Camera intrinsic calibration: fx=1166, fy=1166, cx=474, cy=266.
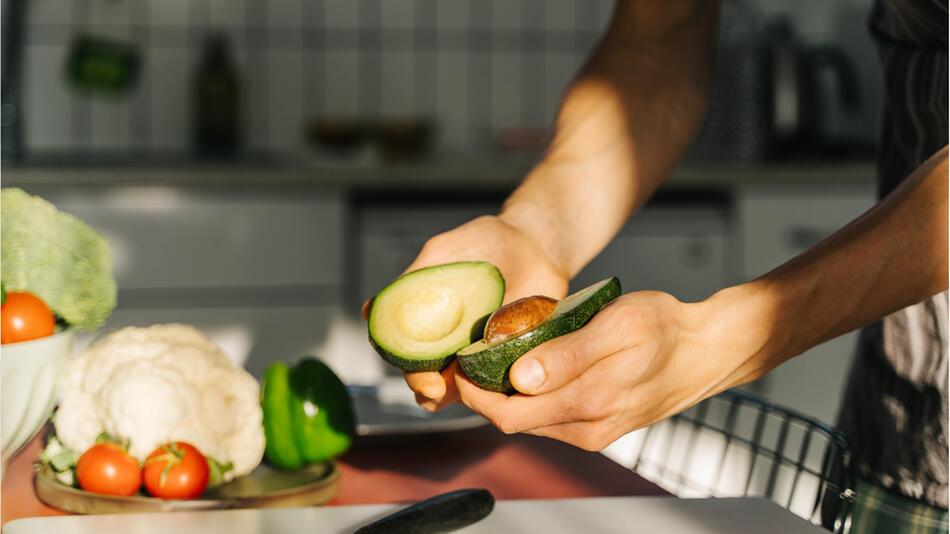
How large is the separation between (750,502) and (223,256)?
1814 millimetres

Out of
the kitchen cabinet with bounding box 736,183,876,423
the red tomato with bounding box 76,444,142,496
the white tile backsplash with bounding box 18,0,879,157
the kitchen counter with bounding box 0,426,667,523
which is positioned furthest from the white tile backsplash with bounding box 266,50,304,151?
the red tomato with bounding box 76,444,142,496

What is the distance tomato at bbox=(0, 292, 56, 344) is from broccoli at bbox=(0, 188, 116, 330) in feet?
0.10

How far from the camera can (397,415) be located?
1.16 meters

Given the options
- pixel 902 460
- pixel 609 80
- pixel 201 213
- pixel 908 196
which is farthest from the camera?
pixel 201 213

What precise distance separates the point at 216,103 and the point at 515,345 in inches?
94.8

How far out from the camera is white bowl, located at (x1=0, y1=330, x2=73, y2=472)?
78 cm

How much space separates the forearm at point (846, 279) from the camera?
2.55 feet

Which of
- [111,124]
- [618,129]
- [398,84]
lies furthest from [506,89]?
[618,129]

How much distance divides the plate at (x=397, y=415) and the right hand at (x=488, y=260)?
0.57 ft

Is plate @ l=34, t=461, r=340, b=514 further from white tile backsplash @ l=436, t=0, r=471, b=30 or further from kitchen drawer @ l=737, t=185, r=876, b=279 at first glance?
white tile backsplash @ l=436, t=0, r=471, b=30

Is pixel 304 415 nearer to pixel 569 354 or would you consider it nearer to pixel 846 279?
pixel 569 354

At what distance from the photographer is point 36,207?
2.85 ft

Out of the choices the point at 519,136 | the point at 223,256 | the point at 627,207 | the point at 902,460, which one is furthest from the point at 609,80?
the point at 519,136

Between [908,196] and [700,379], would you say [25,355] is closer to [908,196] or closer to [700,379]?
[700,379]
